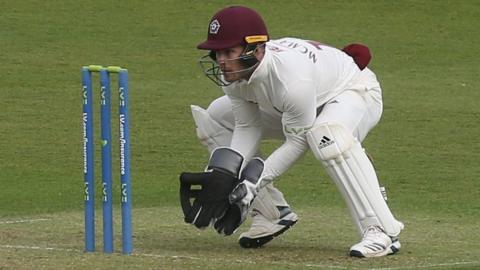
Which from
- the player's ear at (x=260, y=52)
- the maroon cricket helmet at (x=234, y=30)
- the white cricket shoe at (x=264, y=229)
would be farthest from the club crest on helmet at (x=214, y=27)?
the white cricket shoe at (x=264, y=229)

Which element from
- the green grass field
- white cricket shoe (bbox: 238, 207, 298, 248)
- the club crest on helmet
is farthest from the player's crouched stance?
white cricket shoe (bbox: 238, 207, 298, 248)

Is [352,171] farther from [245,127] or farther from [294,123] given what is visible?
[245,127]

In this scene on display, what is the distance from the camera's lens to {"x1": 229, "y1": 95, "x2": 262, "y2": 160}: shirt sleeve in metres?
8.08

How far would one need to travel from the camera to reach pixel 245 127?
8.12 metres

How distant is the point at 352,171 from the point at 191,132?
6.92m

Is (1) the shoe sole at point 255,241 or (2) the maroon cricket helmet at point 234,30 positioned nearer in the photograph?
(2) the maroon cricket helmet at point 234,30

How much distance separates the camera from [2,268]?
732 cm

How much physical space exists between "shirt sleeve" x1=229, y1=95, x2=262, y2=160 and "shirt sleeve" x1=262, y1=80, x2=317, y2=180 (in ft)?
0.77

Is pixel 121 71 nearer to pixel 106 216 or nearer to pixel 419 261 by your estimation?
pixel 106 216

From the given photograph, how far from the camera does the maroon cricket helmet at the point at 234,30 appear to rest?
25.1ft

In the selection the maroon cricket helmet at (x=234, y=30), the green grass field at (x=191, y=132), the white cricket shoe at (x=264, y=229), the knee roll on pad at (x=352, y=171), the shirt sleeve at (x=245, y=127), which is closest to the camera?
the maroon cricket helmet at (x=234, y=30)

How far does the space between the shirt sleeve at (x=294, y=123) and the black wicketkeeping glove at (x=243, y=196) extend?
0.53ft

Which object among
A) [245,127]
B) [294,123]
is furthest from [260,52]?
[245,127]

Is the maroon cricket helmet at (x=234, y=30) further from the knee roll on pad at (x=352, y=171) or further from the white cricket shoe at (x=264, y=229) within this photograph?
the white cricket shoe at (x=264, y=229)
